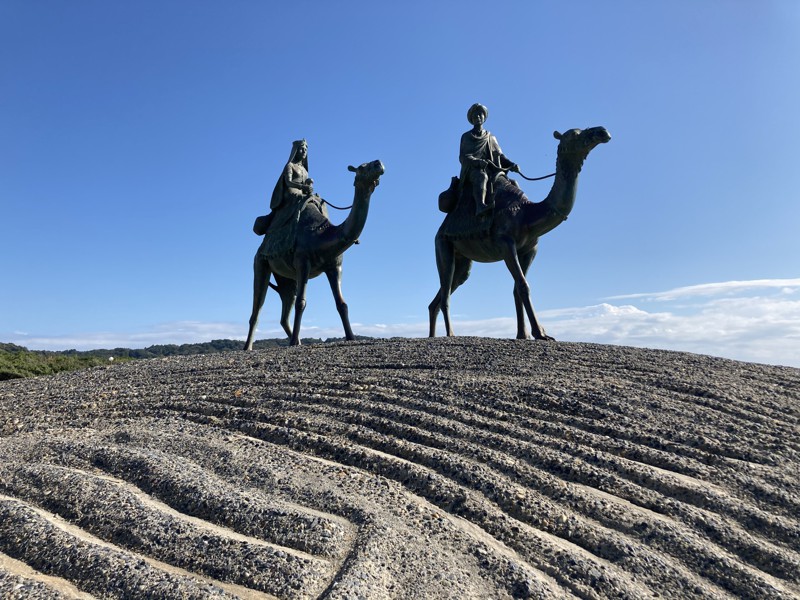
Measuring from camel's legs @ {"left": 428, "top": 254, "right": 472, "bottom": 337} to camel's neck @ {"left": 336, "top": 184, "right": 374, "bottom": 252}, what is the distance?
1901 mm

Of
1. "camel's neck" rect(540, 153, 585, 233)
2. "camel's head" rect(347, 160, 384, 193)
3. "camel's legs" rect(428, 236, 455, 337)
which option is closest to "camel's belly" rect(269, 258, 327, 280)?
"camel's head" rect(347, 160, 384, 193)

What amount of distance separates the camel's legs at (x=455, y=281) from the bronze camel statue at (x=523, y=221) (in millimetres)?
321

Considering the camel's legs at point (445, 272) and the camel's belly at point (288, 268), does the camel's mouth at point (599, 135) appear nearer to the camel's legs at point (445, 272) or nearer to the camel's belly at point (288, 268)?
the camel's legs at point (445, 272)

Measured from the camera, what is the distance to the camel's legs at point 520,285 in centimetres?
987

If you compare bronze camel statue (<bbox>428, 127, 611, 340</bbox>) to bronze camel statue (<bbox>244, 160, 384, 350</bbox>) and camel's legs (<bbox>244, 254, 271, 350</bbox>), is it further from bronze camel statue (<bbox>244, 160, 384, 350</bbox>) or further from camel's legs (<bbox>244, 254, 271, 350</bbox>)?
camel's legs (<bbox>244, 254, 271, 350</bbox>)

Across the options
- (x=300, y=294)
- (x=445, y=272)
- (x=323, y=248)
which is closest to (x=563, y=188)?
(x=445, y=272)

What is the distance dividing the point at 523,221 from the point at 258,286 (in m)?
5.38

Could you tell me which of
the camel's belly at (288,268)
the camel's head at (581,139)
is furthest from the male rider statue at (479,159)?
the camel's belly at (288,268)

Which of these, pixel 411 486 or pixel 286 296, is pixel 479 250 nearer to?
pixel 286 296

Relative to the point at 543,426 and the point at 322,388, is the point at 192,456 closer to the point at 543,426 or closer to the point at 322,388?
the point at 322,388

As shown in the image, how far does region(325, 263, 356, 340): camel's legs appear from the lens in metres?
11.4

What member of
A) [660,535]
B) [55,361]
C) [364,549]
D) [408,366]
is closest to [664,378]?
[408,366]

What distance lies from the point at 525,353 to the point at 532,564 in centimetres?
487

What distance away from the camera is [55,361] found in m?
13.9
